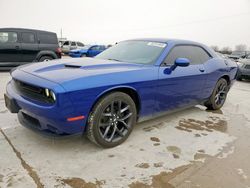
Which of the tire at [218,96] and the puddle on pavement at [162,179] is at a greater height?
the tire at [218,96]

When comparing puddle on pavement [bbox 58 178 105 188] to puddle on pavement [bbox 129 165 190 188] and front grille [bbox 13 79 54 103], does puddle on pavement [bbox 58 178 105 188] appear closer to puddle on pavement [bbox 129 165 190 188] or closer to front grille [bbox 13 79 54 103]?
puddle on pavement [bbox 129 165 190 188]

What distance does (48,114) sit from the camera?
2.39 metres

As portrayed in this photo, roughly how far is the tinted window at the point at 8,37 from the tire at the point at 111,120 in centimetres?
717

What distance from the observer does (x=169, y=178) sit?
2.41m

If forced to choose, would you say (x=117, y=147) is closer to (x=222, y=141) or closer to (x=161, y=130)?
(x=161, y=130)

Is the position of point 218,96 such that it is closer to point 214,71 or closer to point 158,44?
point 214,71

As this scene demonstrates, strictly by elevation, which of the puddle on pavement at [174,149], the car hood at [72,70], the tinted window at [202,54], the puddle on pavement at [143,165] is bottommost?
the puddle on pavement at [174,149]

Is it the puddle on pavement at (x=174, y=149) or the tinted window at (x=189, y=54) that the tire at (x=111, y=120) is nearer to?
the puddle on pavement at (x=174, y=149)

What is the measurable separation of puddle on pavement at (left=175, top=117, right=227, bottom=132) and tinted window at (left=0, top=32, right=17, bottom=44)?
23.4 ft

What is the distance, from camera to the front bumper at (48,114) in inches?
93.2

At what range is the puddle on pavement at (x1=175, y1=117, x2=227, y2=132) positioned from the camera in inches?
152

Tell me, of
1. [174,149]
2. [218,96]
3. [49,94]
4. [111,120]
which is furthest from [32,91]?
[218,96]

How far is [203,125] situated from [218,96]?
4.12 ft

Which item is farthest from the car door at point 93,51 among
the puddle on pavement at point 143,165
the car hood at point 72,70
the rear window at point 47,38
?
the puddle on pavement at point 143,165
